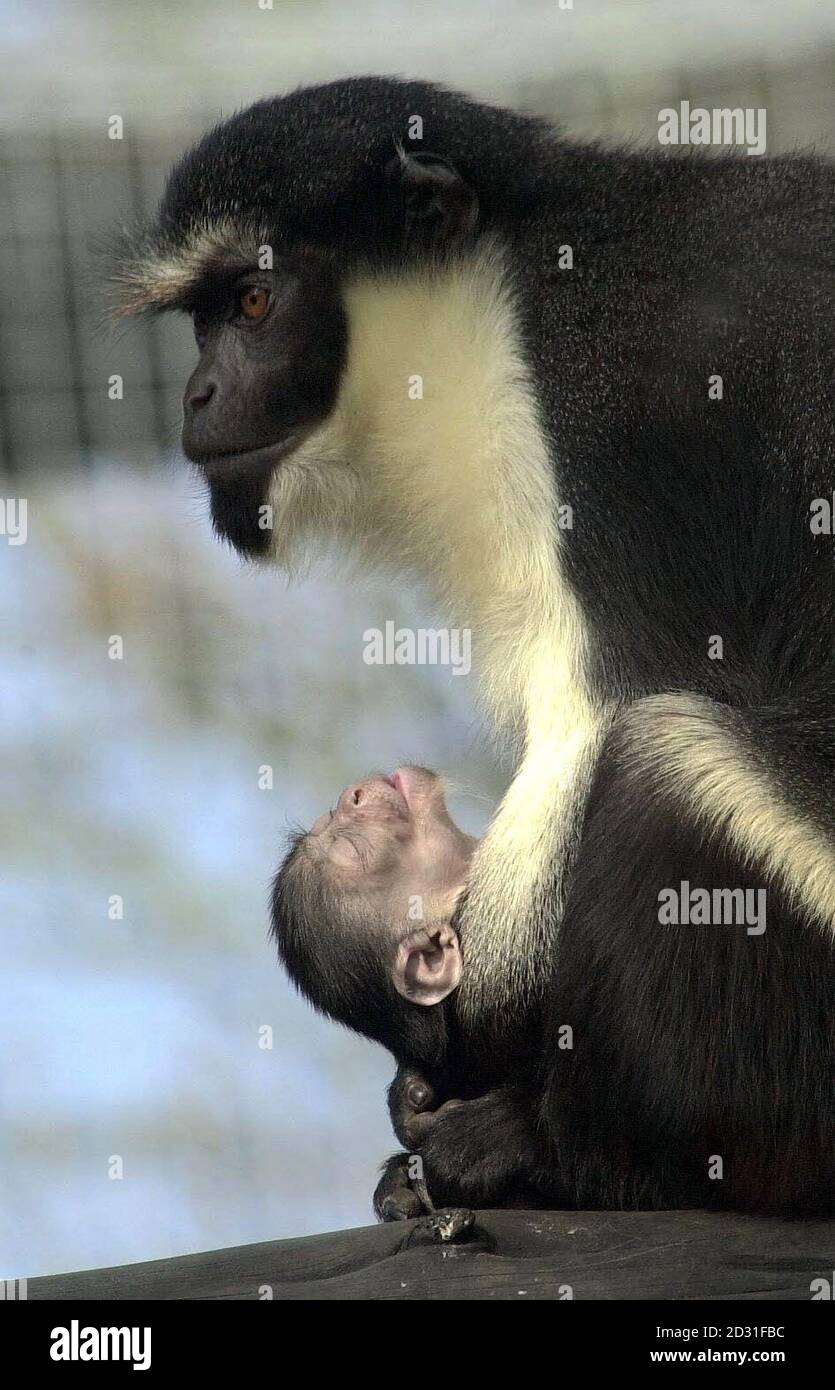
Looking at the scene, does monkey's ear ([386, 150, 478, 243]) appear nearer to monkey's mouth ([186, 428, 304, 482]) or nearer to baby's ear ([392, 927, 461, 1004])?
monkey's mouth ([186, 428, 304, 482])

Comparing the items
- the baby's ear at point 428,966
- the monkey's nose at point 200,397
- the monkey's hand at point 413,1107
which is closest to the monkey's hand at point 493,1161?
the monkey's hand at point 413,1107

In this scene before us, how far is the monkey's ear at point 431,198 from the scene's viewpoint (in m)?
5.02

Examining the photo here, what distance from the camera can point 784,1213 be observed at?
4.22 m

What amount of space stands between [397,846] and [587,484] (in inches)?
50.3

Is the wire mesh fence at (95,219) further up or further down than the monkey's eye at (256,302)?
further up

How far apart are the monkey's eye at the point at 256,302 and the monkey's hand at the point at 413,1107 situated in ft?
7.48

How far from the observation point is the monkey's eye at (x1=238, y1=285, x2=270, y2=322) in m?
5.19

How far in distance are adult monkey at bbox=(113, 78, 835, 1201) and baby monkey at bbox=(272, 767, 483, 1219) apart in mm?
194

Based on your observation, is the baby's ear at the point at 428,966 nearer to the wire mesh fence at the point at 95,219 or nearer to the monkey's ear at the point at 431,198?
the monkey's ear at the point at 431,198

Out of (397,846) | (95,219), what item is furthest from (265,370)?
(95,219)

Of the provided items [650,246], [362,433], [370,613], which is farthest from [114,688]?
[650,246]

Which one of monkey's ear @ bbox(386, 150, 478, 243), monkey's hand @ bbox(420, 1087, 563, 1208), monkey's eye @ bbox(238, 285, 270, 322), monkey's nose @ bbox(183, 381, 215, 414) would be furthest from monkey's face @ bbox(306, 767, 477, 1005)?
monkey's ear @ bbox(386, 150, 478, 243)

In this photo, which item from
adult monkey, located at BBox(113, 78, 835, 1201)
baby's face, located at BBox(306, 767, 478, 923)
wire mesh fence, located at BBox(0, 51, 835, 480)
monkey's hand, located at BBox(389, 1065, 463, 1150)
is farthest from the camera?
wire mesh fence, located at BBox(0, 51, 835, 480)
